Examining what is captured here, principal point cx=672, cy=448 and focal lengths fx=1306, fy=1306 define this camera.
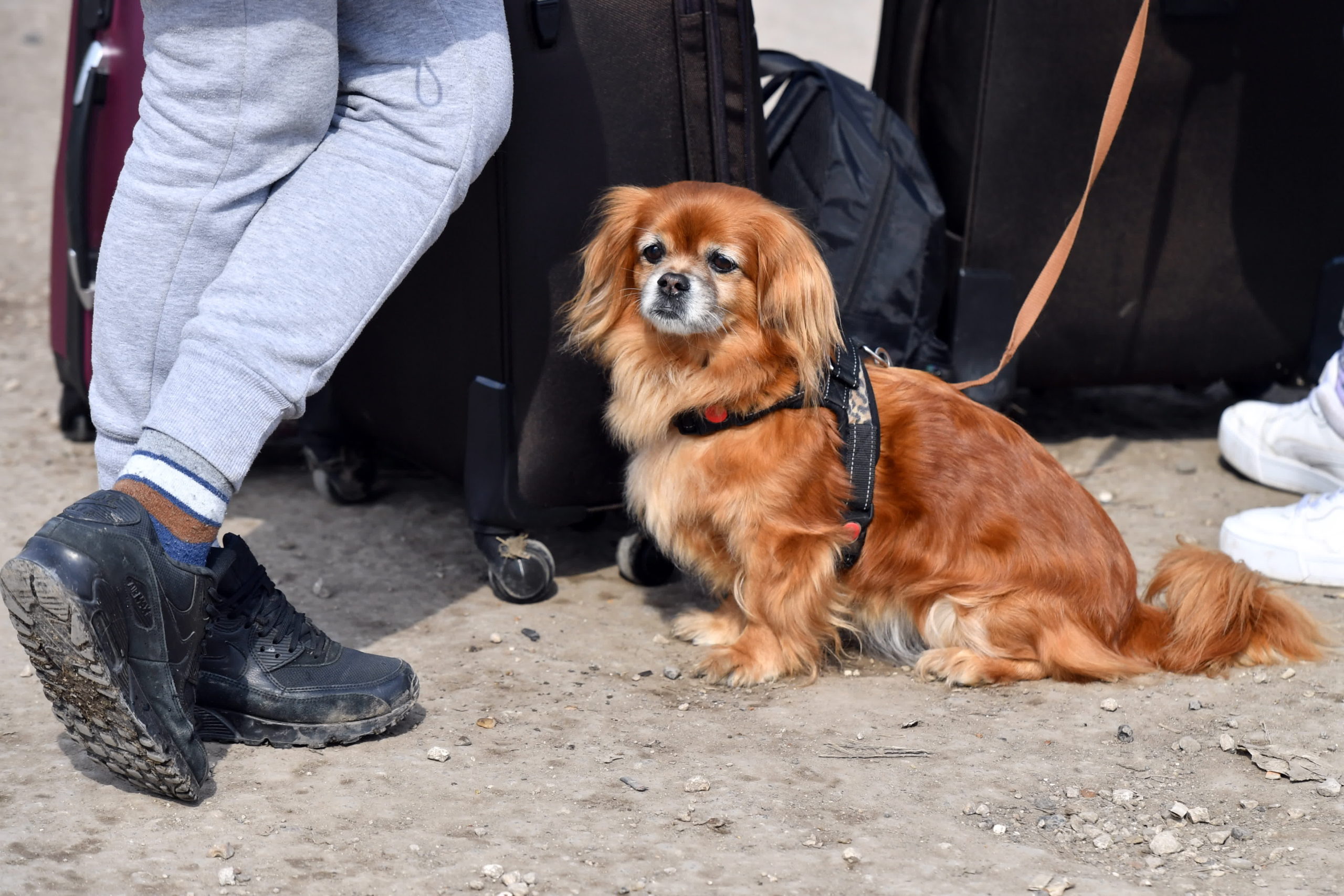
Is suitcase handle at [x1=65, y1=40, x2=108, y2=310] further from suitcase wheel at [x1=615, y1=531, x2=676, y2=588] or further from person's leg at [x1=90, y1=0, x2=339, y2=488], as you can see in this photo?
suitcase wheel at [x1=615, y1=531, x2=676, y2=588]

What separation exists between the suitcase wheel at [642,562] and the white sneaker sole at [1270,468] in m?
1.50

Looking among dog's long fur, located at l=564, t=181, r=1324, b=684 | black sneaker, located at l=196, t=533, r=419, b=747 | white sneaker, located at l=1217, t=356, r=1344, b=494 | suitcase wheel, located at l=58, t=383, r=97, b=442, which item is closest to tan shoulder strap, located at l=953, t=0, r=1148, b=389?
dog's long fur, located at l=564, t=181, r=1324, b=684

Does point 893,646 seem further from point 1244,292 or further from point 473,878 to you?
point 1244,292

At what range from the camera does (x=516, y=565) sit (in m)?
2.64

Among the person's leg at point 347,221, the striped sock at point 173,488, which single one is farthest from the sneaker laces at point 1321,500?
the striped sock at point 173,488

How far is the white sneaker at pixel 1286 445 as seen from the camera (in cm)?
312

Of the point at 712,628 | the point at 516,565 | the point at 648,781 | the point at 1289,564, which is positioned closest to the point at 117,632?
the point at 648,781

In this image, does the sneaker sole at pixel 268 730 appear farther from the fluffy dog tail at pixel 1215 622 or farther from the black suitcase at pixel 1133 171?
the black suitcase at pixel 1133 171

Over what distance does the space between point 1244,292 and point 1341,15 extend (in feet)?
2.20

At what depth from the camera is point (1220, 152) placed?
312 cm

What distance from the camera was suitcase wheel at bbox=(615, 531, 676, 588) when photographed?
279 cm

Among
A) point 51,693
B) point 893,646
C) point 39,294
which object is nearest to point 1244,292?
point 893,646

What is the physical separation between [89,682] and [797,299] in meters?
1.29

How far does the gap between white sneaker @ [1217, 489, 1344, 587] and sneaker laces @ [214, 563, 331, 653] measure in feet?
6.16
